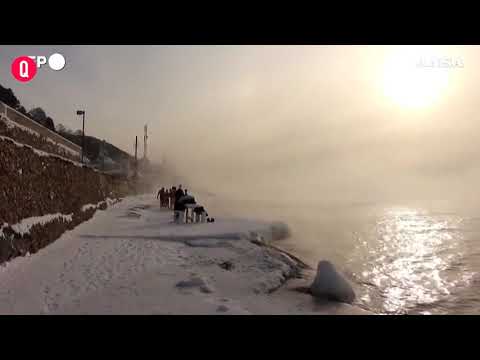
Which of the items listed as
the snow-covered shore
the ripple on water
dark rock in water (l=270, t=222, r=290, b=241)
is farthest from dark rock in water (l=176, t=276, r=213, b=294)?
dark rock in water (l=270, t=222, r=290, b=241)

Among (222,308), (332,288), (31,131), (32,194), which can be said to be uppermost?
(31,131)

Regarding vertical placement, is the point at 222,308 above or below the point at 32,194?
below

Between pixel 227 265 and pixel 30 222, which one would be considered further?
pixel 227 265

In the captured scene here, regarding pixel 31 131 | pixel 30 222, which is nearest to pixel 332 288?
pixel 30 222

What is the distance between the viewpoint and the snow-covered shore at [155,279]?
454 centimetres

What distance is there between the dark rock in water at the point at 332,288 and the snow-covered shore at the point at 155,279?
27 centimetres

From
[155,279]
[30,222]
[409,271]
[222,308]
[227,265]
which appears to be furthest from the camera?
[409,271]

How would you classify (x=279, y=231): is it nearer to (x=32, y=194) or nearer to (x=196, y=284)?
(x=196, y=284)

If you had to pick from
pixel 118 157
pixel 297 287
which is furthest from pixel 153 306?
pixel 118 157

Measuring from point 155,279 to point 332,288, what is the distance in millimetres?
3661

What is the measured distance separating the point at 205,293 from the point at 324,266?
270 centimetres

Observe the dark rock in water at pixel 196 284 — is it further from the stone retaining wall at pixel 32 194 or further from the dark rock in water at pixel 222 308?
the stone retaining wall at pixel 32 194

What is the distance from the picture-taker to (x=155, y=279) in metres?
5.82
